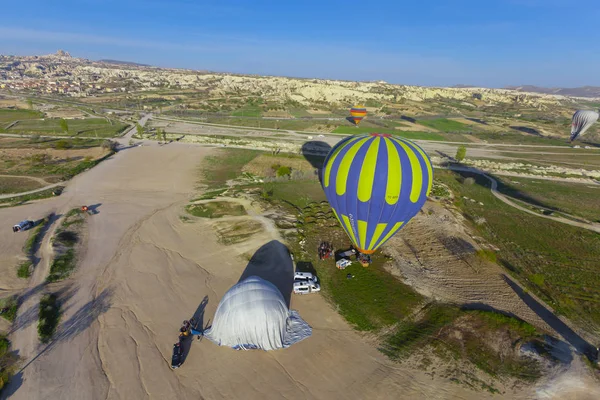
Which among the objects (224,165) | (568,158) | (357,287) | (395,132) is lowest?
(357,287)

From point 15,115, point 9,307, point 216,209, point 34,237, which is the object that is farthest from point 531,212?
point 15,115

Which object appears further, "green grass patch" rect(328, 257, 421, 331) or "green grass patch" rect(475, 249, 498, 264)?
"green grass patch" rect(475, 249, 498, 264)

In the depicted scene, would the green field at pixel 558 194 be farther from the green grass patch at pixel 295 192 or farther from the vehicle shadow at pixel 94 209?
the vehicle shadow at pixel 94 209

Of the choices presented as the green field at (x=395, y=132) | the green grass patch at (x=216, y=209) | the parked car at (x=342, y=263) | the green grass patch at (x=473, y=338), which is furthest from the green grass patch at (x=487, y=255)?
the green field at (x=395, y=132)

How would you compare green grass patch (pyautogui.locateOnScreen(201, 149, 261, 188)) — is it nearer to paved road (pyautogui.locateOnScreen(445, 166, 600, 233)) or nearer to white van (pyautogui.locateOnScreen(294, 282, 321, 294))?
white van (pyautogui.locateOnScreen(294, 282, 321, 294))

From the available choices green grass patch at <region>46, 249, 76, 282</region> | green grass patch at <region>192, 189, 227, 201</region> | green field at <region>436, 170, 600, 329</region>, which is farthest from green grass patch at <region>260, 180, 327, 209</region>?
green grass patch at <region>46, 249, 76, 282</region>

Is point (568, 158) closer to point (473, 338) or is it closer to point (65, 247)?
point (473, 338)
